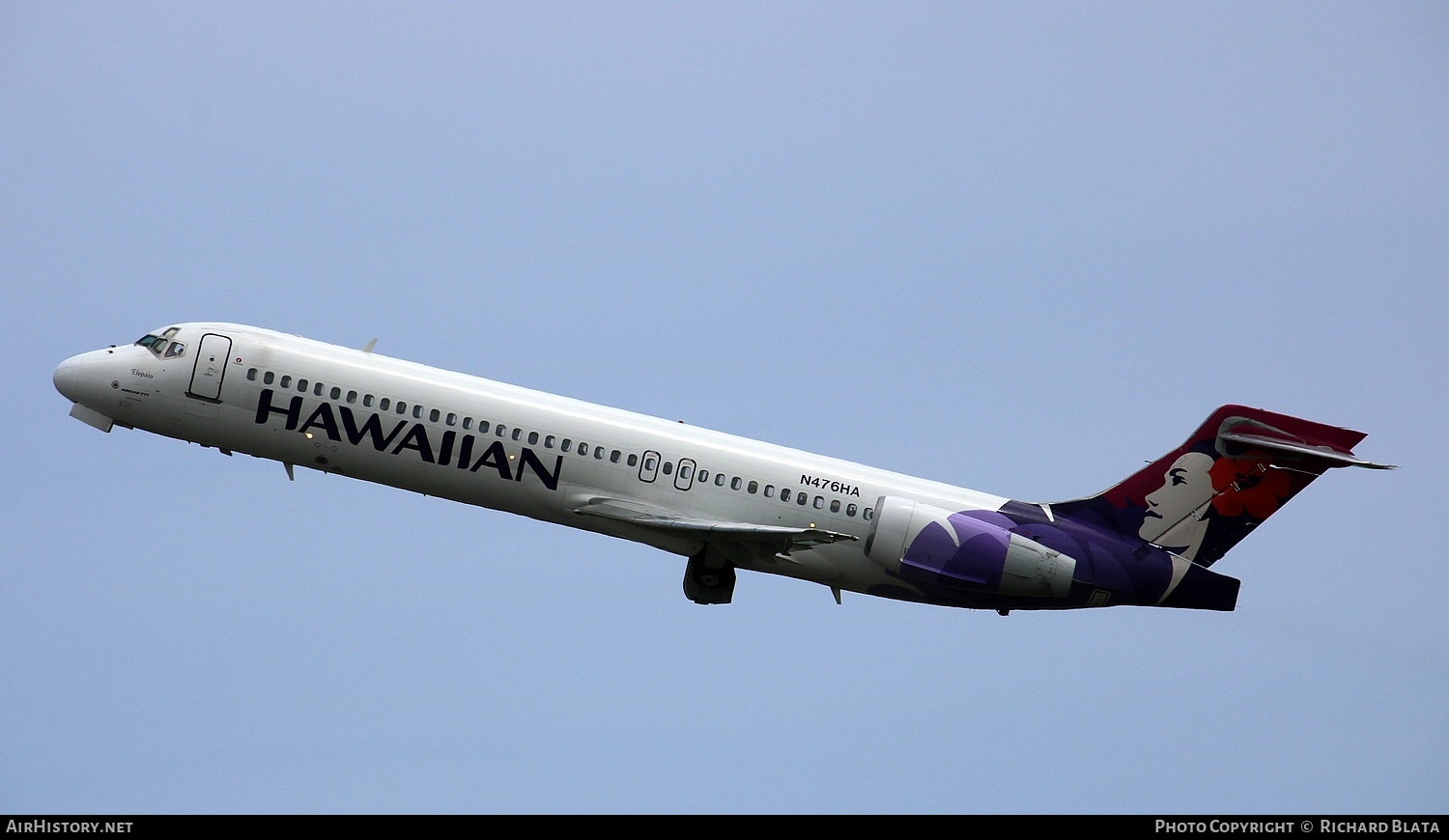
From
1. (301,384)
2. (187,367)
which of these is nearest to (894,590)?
(301,384)

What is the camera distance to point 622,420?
155ft

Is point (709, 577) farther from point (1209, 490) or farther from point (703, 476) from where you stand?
point (1209, 490)

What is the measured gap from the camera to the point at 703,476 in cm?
4675

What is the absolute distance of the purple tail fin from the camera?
47688mm

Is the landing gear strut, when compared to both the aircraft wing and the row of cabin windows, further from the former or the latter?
the row of cabin windows

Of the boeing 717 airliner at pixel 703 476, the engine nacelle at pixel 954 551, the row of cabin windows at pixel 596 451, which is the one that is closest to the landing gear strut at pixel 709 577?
the boeing 717 airliner at pixel 703 476

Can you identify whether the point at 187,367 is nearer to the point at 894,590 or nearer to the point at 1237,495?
the point at 894,590

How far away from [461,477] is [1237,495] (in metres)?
20.6

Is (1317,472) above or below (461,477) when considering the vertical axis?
above

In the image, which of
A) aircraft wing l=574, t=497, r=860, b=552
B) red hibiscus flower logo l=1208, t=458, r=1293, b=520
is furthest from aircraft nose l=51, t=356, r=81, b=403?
red hibiscus flower logo l=1208, t=458, r=1293, b=520

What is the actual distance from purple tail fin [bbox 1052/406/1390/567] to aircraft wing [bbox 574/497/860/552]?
7780 mm

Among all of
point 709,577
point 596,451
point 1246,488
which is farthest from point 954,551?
point 596,451

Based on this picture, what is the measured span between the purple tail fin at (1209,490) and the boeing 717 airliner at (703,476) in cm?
4

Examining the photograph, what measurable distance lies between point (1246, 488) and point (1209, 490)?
3.17 ft
